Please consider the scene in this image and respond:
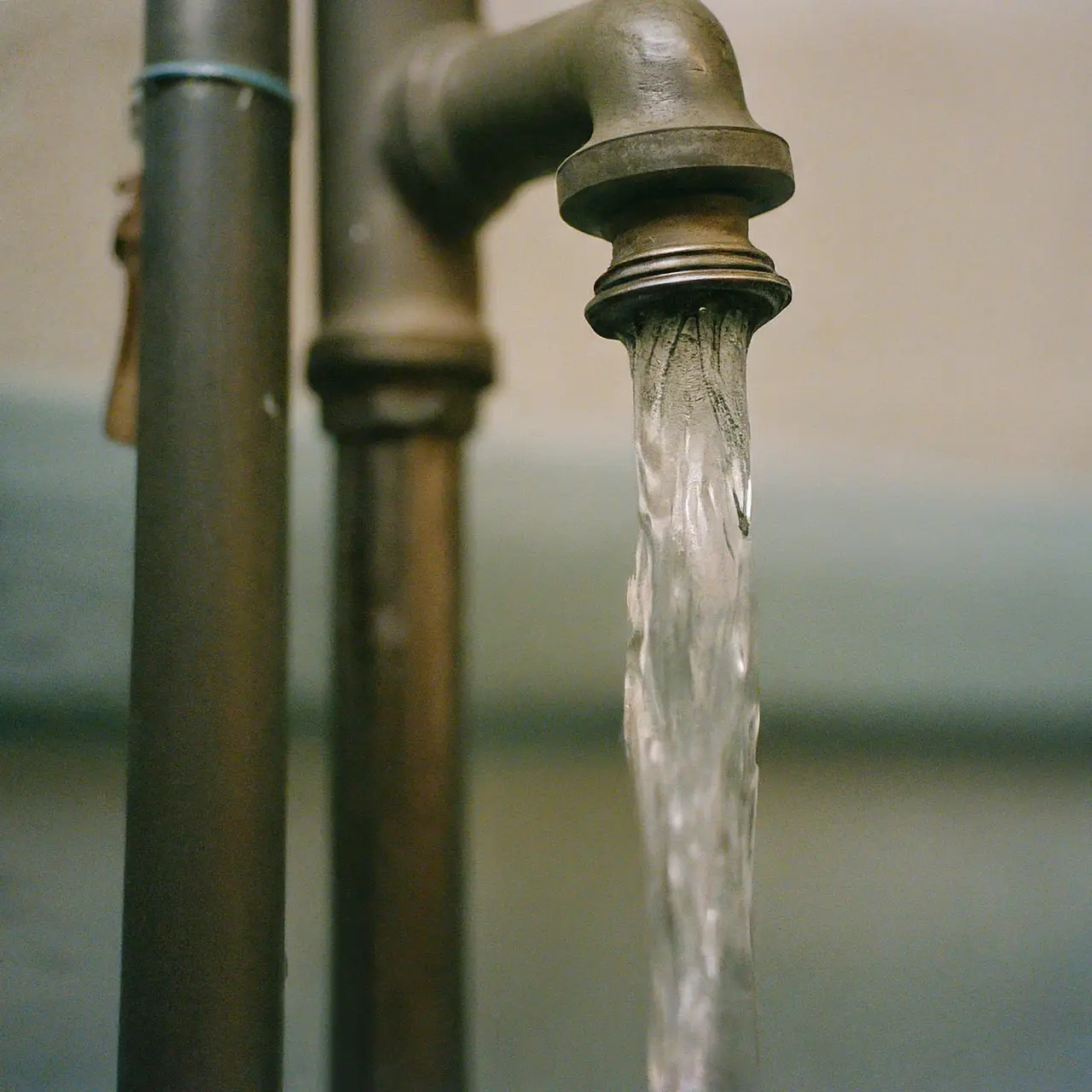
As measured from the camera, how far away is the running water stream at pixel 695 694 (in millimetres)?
508

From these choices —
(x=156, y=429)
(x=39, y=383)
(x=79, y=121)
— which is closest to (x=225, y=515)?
(x=156, y=429)

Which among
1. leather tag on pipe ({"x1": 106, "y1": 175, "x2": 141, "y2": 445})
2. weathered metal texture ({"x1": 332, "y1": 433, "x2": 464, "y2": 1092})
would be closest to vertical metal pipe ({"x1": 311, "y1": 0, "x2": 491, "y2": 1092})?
weathered metal texture ({"x1": 332, "y1": 433, "x2": 464, "y2": 1092})

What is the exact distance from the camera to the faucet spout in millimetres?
480

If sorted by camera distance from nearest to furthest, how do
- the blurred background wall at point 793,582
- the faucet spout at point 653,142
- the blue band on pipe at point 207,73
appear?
the faucet spout at point 653,142 → the blue band on pipe at point 207,73 → the blurred background wall at point 793,582

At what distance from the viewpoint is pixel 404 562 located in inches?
26.4

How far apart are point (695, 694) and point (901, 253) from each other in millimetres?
440

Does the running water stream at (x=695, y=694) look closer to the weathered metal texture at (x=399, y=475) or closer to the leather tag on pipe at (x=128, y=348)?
the weathered metal texture at (x=399, y=475)

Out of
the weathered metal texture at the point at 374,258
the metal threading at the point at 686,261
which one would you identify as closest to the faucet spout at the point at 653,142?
the metal threading at the point at 686,261

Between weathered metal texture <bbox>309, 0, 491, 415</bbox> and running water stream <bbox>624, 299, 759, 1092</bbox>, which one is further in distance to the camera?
weathered metal texture <bbox>309, 0, 491, 415</bbox>

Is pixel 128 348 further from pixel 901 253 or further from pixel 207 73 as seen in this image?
pixel 901 253

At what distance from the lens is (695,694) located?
526 mm

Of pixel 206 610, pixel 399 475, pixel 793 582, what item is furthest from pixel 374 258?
pixel 793 582

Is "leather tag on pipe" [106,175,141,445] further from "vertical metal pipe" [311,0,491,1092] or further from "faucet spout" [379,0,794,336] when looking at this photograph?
"faucet spout" [379,0,794,336]

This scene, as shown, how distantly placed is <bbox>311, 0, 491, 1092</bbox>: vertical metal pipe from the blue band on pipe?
0.08m
